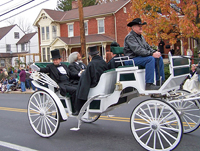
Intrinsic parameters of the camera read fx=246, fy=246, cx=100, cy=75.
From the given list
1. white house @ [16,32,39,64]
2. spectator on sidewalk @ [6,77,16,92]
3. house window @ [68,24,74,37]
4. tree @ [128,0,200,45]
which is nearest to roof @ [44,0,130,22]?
house window @ [68,24,74,37]

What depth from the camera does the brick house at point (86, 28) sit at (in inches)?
1244

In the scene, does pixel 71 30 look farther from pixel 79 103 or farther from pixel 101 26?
pixel 79 103

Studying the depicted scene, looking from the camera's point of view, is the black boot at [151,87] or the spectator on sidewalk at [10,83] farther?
the spectator on sidewalk at [10,83]

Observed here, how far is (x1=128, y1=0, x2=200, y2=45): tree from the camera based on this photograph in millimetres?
14125

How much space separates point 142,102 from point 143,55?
1.03 metres

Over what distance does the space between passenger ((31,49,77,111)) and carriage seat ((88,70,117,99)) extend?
2.29 ft

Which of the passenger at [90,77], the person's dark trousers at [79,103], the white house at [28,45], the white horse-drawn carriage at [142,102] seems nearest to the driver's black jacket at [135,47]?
the white horse-drawn carriage at [142,102]

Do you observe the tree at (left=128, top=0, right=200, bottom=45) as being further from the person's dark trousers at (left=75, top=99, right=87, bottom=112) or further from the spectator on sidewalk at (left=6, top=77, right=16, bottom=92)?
the spectator on sidewalk at (left=6, top=77, right=16, bottom=92)

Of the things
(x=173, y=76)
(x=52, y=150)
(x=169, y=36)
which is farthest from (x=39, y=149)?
(x=169, y=36)

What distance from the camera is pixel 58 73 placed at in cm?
659

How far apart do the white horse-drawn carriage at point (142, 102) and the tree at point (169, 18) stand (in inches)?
366

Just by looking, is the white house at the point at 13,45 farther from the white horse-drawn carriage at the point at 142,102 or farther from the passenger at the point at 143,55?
the passenger at the point at 143,55

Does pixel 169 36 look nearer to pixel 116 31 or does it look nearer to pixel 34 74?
pixel 34 74

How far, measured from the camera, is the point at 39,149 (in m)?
5.36
